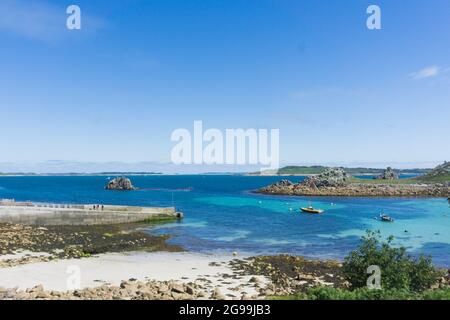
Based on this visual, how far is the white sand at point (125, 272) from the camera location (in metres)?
33.2

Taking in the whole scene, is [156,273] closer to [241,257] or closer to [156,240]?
[241,257]

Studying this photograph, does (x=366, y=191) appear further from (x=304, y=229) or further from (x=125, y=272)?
(x=125, y=272)

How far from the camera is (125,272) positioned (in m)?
38.0

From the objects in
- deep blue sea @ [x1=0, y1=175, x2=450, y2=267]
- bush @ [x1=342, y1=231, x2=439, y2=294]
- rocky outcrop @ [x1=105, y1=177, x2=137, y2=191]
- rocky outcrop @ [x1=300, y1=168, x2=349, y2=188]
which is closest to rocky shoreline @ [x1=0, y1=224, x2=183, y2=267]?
deep blue sea @ [x1=0, y1=175, x2=450, y2=267]

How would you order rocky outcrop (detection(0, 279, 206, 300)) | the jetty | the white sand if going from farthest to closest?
the jetty < the white sand < rocky outcrop (detection(0, 279, 206, 300))

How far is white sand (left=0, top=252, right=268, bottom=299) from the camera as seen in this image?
3325 centimetres

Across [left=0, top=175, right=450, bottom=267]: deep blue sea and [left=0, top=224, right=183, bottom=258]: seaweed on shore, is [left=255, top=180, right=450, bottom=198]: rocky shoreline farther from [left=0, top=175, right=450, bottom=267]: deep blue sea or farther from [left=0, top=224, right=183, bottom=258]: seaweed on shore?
[left=0, top=224, right=183, bottom=258]: seaweed on shore

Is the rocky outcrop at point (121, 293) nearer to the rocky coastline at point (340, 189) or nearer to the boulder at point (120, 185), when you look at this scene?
the rocky coastline at point (340, 189)

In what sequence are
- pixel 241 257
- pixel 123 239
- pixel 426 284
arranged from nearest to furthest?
1. pixel 426 284
2. pixel 241 257
3. pixel 123 239

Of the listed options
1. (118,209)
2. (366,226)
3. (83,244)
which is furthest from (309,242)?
(118,209)

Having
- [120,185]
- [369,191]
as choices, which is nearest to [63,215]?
[369,191]
